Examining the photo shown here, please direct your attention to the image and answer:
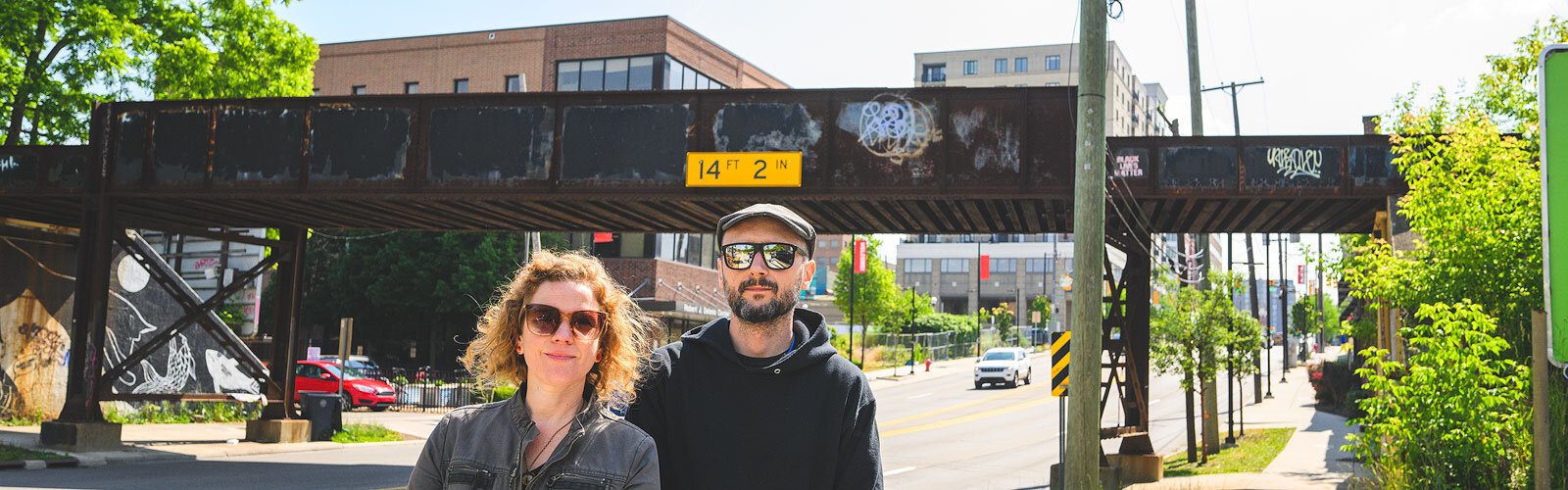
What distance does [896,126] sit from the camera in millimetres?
15680

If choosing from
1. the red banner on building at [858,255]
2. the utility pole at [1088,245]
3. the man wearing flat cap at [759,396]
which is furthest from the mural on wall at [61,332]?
the red banner on building at [858,255]

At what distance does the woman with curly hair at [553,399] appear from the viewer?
3.30 m

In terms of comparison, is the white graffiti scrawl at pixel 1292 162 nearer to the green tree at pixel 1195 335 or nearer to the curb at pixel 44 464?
the green tree at pixel 1195 335

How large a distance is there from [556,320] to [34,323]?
24611 millimetres

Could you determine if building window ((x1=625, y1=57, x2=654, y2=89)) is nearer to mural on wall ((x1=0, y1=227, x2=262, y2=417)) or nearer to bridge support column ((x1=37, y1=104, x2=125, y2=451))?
mural on wall ((x1=0, y1=227, x2=262, y2=417))

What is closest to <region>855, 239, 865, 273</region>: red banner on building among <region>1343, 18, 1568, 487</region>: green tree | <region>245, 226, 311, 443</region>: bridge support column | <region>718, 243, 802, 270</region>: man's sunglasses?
<region>245, 226, 311, 443</region>: bridge support column

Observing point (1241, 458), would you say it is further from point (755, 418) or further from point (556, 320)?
point (556, 320)

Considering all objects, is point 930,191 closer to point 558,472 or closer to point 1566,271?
point 1566,271

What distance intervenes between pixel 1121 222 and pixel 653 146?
6474mm

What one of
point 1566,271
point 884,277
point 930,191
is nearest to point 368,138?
point 930,191

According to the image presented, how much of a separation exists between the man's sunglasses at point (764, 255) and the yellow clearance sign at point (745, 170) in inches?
464

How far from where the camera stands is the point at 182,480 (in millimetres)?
15305

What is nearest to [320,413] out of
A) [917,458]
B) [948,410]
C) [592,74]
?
[917,458]

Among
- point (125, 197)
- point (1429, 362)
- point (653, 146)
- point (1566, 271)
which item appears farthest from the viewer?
point (125, 197)
